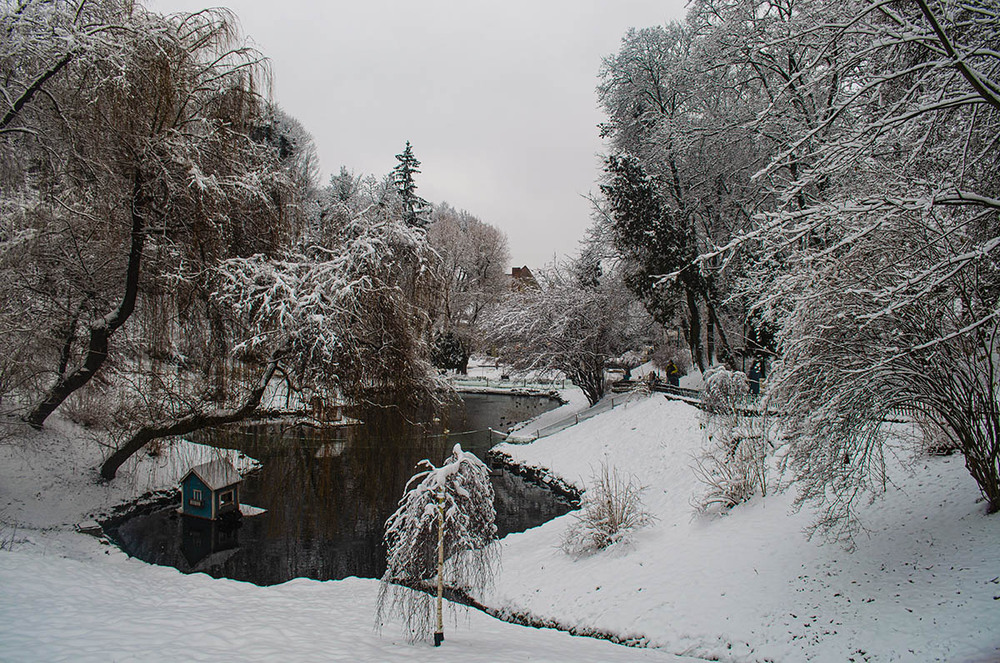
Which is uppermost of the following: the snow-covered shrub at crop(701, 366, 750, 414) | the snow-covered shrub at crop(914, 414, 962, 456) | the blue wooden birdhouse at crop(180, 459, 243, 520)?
the snow-covered shrub at crop(701, 366, 750, 414)

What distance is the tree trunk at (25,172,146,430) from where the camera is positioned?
6.54 meters

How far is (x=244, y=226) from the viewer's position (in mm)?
6832

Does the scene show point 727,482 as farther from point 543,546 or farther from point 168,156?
point 168,156

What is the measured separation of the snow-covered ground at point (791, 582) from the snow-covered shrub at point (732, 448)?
35 centimetres

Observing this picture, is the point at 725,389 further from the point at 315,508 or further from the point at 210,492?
the point at 210,492

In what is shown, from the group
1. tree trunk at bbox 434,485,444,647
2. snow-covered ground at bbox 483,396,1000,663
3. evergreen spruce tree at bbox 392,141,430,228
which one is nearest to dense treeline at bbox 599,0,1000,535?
snow-covered ground at bbox 483,396,1000,663

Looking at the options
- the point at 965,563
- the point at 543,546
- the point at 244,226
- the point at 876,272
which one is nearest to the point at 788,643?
the point at 965,563

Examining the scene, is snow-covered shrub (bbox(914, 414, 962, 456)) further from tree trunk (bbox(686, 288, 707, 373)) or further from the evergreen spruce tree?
the evergreen spruce tree

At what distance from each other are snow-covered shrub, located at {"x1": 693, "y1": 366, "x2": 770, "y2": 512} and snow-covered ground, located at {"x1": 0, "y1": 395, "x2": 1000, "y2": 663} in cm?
36

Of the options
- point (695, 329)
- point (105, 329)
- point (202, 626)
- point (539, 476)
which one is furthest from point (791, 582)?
point (695, 329)

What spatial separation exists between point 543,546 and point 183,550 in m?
7.64

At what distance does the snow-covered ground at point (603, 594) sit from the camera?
5.47 meters

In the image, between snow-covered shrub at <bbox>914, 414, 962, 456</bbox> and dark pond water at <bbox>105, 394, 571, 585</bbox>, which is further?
snow-covered shrub at <bbox>914, 414, 962, 456</bbox>

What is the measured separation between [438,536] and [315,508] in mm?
1816
